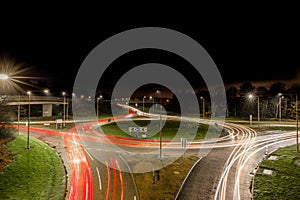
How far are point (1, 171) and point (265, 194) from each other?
23.3m

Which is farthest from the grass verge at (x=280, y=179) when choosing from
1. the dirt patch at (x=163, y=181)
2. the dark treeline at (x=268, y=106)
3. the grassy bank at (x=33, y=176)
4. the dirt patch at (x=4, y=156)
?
the dark treeline at (x=268, y=106)

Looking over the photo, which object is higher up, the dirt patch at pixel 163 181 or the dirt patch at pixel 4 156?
the dirt patch at pixel 4 156

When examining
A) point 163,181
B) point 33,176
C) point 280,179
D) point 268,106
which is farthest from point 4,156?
point 268,106

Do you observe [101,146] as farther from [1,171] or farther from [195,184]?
[195,184]

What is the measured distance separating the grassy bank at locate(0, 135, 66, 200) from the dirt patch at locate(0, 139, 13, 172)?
0.44 meters

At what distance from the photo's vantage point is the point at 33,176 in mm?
19609

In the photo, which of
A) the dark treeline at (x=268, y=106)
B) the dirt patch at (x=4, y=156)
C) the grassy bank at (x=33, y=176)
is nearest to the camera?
the grassy bank at (x=33, y=176)

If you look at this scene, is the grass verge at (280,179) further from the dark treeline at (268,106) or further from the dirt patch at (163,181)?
the dark treeline at (268,106)

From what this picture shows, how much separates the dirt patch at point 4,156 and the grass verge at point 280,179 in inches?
910

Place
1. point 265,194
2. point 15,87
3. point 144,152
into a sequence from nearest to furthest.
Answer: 1. point 265,194
2. point 144,152
3. point 15,87

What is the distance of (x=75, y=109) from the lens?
84062 mm

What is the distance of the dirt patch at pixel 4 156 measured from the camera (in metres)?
20.6

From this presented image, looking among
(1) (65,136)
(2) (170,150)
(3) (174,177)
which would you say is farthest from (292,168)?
(1) (65,136)

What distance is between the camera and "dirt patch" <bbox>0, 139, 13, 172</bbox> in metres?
20.6
